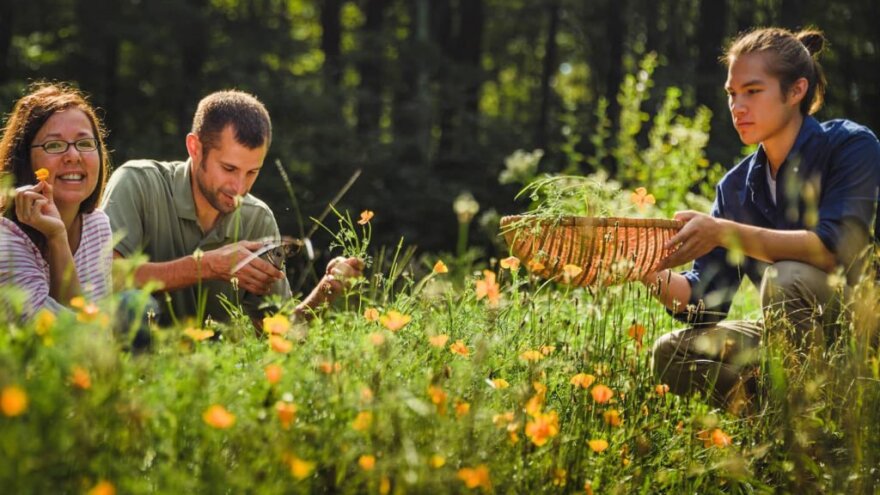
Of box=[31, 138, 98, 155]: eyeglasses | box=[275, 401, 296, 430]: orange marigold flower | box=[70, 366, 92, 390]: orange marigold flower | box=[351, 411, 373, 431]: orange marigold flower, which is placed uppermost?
box=[31, 138, 98, 155]: eyeglasses

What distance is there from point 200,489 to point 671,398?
184 cm

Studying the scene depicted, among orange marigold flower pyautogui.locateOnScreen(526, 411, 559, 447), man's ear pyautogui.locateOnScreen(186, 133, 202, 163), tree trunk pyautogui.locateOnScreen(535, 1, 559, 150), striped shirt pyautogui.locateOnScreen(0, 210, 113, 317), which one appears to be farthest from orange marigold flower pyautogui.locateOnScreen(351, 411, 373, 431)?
tree trunk pyautogui.locateOnScreen(535, 1, 559, 150)

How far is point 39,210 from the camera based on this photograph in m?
2.63

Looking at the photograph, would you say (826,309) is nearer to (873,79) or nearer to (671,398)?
(671,398)

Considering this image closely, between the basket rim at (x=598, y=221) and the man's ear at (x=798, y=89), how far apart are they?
76cm

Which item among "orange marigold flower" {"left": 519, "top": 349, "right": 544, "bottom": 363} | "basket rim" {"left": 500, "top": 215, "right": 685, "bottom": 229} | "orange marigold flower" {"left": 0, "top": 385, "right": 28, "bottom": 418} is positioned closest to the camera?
"orange marigold flower" {"left": 0, "top": 385, "right": 28, "bottom": 418}

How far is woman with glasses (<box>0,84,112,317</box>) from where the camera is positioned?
9.17ft

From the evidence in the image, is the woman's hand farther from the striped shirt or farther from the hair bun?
the hair bun

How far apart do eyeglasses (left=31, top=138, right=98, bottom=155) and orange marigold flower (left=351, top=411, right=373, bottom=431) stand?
5.62ft

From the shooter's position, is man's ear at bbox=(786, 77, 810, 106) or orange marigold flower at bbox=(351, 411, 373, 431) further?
man's ear at bbox=(786, 77, 810, 106)

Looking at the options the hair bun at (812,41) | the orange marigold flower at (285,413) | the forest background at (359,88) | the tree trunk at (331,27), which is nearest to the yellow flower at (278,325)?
the orange marigold flower at (285,413)

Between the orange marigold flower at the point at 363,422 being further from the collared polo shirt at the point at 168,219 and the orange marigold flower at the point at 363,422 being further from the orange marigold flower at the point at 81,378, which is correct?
the collared polo shirt at the point at 168,219

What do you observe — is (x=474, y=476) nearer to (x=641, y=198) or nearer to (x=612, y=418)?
(x=612, y=418)

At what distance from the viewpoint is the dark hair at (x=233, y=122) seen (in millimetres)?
3523
